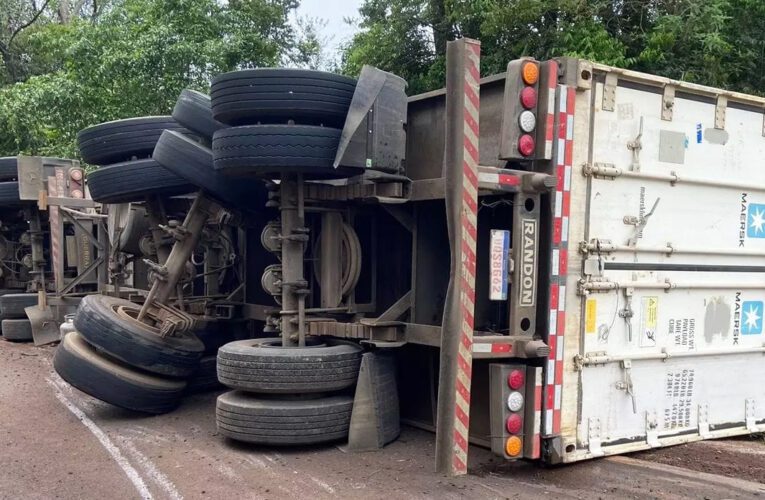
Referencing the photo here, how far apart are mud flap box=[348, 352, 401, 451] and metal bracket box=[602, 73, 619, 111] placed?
2.38m

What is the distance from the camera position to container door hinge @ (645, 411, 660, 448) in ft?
16.7

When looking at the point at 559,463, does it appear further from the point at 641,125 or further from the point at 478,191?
the point at 641,125

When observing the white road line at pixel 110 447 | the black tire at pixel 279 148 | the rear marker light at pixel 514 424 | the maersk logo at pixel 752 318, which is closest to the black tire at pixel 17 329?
the white road line at pixel 110 447

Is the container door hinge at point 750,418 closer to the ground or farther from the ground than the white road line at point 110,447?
farther from the ground

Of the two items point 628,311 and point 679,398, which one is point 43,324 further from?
point 679,398

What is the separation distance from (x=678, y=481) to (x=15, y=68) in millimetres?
25226

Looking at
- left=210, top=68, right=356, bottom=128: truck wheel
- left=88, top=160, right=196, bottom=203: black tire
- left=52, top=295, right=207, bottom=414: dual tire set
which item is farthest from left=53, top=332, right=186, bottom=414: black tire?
left=210, top=68, right=356, bottom=128: truck wheel

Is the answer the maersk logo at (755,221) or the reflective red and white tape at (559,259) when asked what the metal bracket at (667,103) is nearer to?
the reflective red and white tape at (559,259)

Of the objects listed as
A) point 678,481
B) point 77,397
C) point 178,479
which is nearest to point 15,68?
point 77,397

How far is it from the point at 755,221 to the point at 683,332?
1162 mm

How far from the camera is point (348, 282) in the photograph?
611 cm

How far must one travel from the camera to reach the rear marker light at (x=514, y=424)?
4.60 metres

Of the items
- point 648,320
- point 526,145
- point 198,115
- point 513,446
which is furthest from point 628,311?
point 198,115

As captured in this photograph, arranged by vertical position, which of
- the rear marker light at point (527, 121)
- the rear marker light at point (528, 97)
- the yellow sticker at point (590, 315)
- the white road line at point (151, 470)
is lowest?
the white road line at point (151, 470)
